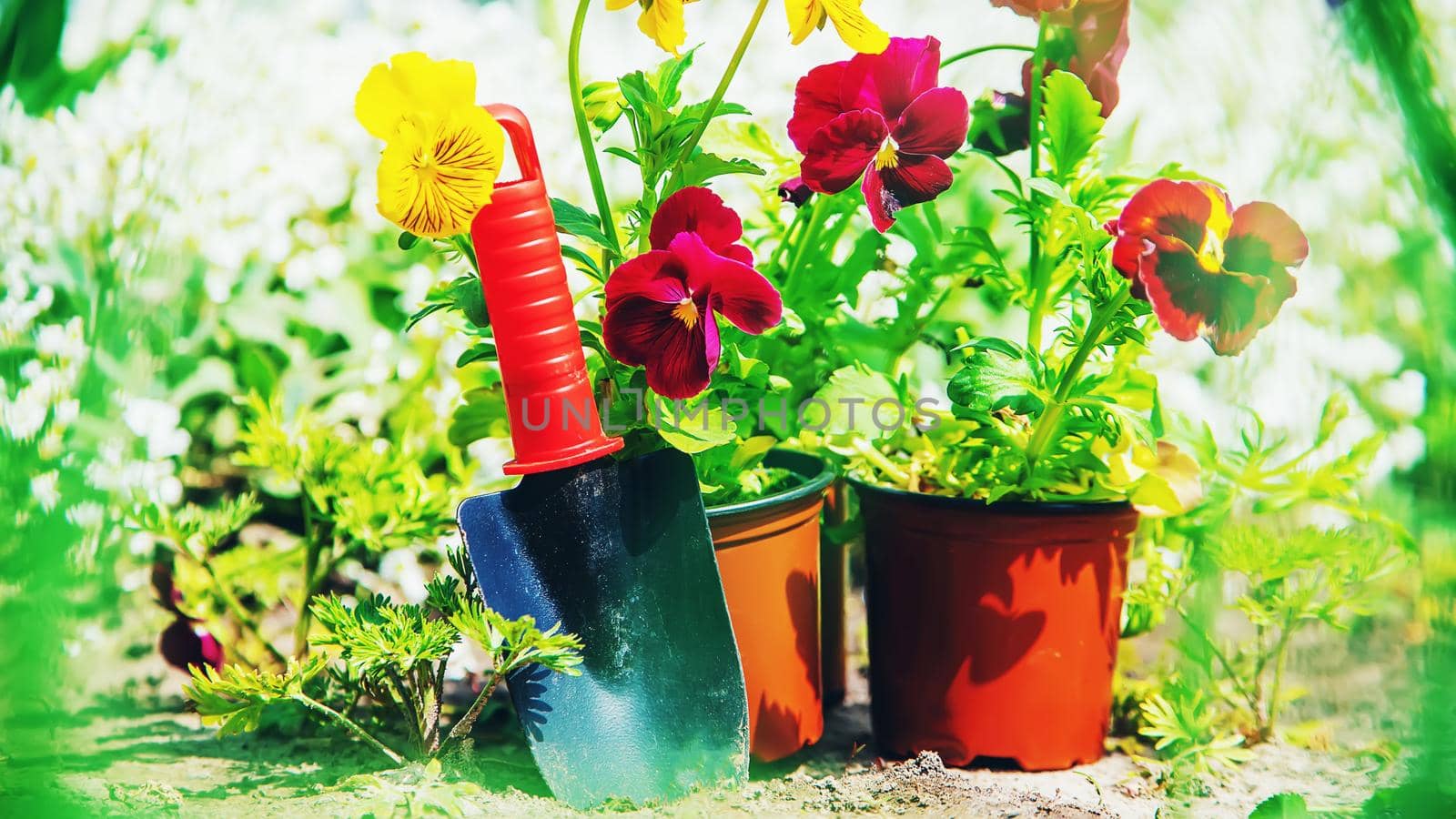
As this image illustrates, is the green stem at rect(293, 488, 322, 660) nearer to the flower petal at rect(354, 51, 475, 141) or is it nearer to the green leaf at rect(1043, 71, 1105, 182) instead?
the flower petal at rect(354, 51, 475, 141)

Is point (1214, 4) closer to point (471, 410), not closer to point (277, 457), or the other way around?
point (471, 410)

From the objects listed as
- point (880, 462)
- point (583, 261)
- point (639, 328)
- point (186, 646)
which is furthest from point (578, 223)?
point (186, 646)

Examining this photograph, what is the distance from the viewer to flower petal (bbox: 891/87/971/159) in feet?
3.39

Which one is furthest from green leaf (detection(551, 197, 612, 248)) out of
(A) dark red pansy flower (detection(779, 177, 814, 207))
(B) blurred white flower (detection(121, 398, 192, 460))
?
(B) blurred white flower (detection(121, 398, 192, 460))

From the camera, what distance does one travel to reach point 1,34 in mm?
772

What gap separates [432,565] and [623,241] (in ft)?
3.21

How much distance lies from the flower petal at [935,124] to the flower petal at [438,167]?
0.40 meters

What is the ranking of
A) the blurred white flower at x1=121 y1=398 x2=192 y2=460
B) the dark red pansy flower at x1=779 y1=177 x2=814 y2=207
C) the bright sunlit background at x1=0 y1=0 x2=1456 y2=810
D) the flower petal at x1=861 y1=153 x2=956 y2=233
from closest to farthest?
the bright sunlit background at x1=0 y1=0 x2=1456 y2=810 < the flower petal at x1=861 y1=153 x2=956 y2=233 < the dark red pansy flower at x1=779 y1=177 x2=814 y2=207 < the blurred white flower at x1=121 y1=398 x2=192 y2=460

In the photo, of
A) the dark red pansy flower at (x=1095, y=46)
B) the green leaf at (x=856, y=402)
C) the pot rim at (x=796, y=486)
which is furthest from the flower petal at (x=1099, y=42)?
the pot rim at (x=796, y=486)

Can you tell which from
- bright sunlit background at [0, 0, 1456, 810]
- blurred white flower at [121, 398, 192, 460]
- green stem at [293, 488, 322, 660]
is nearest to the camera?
bright sunlit background at [0, 0, 1456, 810]

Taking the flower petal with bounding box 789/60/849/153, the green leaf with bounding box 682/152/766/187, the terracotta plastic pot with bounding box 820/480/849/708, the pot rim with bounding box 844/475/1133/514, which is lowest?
the terracotta plastic pot with bounding box 820/480/849/708

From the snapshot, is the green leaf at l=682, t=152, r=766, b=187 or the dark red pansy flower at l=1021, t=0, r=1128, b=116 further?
the dark red pansy flower at l=1021, t=0, r=1128, b=116

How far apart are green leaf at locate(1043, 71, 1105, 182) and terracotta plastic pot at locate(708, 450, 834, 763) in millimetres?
435

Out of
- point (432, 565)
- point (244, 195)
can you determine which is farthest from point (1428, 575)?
point (244, 195)
